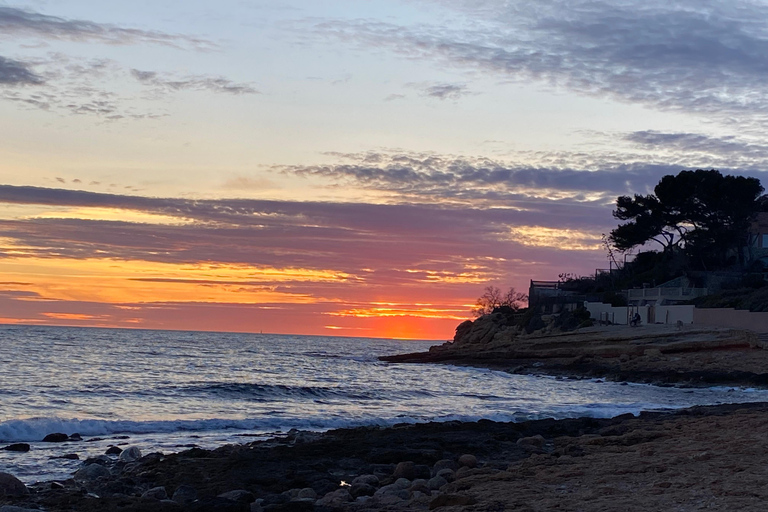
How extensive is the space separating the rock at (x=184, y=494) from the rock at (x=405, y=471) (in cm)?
297

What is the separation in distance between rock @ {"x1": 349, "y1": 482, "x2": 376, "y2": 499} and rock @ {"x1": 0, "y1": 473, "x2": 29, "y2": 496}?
4235 mm

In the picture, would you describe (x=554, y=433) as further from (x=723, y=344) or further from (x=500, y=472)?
(x=723, y=344)

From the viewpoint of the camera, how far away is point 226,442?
17234 mm

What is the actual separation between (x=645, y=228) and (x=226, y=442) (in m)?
55.0

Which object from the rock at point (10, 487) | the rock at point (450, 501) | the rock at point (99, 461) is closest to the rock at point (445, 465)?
the rock at point (450, 501)

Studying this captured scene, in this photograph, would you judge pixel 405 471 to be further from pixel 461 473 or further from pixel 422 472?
pixel 461 473

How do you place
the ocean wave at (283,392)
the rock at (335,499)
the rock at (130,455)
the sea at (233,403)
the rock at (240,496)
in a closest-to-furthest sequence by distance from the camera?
the rock at (335,499), the rock at (240,496), the rock at (130,455), the sea at (233,403), the ocean wave at (283,392)

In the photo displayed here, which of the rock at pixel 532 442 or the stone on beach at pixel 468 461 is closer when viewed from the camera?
the stone on beach at pixel 468 461

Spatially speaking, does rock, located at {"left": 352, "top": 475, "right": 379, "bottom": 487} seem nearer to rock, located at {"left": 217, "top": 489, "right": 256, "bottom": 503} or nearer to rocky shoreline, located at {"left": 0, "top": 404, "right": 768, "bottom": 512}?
rocky shoreline, located at {"left": 0, "top": 404, "right": 768, "bottom": 512}

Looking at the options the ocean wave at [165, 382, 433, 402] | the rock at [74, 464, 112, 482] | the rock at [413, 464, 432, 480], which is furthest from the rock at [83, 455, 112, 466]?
the ocean wave at [165, 382, 433, 402]

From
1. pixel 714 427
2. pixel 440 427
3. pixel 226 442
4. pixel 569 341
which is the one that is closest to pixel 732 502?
pixel 714 427

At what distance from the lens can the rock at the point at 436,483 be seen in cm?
1095

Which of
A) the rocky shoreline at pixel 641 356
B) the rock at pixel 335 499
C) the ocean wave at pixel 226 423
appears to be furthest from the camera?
the rocky shoreline at pixel 641 356

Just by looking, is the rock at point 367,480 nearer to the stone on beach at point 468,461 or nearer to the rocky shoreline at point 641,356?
the stone on beach at point 468,461
